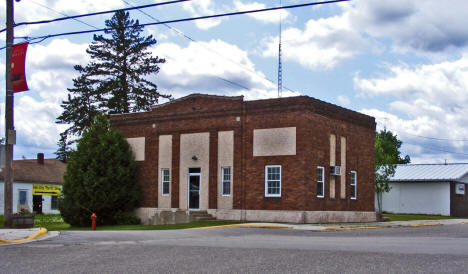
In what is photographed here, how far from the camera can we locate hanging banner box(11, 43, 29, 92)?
22.9 meters

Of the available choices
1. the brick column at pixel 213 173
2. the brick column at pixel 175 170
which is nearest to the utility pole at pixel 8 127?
the brick column at pixel 213 173

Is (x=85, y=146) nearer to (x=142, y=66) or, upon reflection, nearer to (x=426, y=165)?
(x=142, y=66)

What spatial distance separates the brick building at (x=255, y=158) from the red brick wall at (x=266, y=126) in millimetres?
53

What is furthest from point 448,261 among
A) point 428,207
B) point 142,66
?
point 142,66

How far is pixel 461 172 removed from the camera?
51656 millimetres

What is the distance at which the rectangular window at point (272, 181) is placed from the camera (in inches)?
1233

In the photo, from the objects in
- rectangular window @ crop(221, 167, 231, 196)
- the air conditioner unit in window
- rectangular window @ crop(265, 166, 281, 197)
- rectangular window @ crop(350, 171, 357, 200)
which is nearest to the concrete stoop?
rectangular window @ crop(221, 167, 231, 196)

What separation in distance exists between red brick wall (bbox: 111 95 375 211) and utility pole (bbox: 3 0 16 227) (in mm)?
13078

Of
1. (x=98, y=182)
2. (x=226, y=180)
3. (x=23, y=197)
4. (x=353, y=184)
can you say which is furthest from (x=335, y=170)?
(x=23, y=197)

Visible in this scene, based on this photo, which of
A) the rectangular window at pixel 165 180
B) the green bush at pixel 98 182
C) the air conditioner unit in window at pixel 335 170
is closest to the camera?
the air conditioner unit in window at pixel 335 170

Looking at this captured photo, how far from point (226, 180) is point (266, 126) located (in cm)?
402

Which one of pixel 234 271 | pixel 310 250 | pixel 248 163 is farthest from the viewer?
pixel 248 163

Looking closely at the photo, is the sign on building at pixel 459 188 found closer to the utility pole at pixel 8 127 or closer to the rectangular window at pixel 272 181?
the rectangular window at pixel 272 181

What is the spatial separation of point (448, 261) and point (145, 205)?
26373 millimetres
